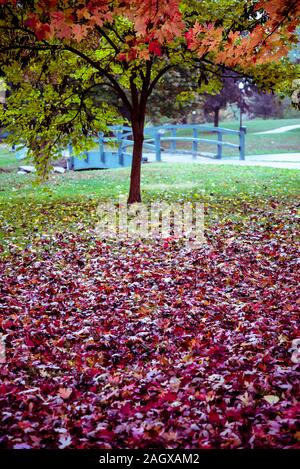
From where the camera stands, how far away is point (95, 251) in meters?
8.78

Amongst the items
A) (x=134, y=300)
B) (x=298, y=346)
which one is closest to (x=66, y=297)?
(x=134, y=300)

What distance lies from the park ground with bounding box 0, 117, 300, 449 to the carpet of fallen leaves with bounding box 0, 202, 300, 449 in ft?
0.05

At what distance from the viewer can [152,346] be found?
5.16m

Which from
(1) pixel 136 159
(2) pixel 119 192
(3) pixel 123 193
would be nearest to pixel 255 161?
(2) pixel 119 192

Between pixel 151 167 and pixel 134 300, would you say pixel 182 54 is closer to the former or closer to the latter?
pixel 134 300

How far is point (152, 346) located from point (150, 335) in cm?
26

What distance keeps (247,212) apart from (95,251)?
372cm

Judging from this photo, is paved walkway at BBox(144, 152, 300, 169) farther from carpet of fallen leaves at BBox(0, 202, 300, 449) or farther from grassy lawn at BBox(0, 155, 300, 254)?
carpet of fallen leaves at BBox(0, 202, 300, 449)

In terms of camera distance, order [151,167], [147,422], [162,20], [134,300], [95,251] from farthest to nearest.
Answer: [151,167]
[95,251]
[134,300]
[162,20]
[147,422]

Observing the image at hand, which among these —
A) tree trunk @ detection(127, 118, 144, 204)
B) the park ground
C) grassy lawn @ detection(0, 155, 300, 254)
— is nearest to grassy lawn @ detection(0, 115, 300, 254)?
grassy lawn @ detection(0, 155, 300, 254)

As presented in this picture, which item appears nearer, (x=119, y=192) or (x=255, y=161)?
(x=119, y=192)
